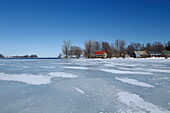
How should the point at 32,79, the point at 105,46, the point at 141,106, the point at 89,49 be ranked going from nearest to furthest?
the point at 141,106 < the point at 32,79 < the point at 89,49 < the point at 105,46

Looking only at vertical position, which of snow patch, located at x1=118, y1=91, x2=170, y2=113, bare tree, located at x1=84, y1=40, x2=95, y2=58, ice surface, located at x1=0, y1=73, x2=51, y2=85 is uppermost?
bare tree, located at x1=84, y1=40, x2=95, y2=58

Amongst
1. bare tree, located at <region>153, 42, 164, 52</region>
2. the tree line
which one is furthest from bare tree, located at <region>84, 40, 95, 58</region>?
bare tree, located at <region>153, 42, 164, 52</region>

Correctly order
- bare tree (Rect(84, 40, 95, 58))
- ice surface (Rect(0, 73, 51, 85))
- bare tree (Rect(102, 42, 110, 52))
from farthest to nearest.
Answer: bare tree (Rect(102, 42, 110, 52)), bare tree (Rect(84, 40, 95, 58)), ice surface (Rect(0, 73, 51, 85))

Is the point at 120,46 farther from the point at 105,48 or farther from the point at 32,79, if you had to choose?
the point at 32,79

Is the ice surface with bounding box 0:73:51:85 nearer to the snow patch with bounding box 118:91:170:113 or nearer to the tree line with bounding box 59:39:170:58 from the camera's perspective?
the snow patch with bounding box 118:91:170:113

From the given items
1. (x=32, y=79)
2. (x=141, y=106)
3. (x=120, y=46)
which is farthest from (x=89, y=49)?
(x=141, y=106)

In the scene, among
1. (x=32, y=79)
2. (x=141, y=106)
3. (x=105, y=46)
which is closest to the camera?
(x=141, y=106)

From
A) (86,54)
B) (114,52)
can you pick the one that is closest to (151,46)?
(114,52)

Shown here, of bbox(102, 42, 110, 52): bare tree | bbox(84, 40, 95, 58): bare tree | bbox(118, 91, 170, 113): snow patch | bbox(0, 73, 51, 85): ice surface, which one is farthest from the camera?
bbox(102, 42, 110, 52): bare tree

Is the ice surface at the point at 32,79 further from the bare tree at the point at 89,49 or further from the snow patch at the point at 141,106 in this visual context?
the bare tree at the point at 89,49

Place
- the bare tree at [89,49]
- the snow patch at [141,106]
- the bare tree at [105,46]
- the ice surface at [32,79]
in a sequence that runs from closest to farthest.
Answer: the snow patch at [141,106], the ice surface at [32,79], the bare tree at [89,49], the bare tree at [105,46]

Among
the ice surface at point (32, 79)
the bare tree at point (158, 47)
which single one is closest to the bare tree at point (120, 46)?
the bare tree at point (158, 47)

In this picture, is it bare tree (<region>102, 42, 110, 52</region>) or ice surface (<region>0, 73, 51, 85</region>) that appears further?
bare tree (<region>102, 42, 110, 52</region>)

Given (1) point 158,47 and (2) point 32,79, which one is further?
(1) point 158,47
